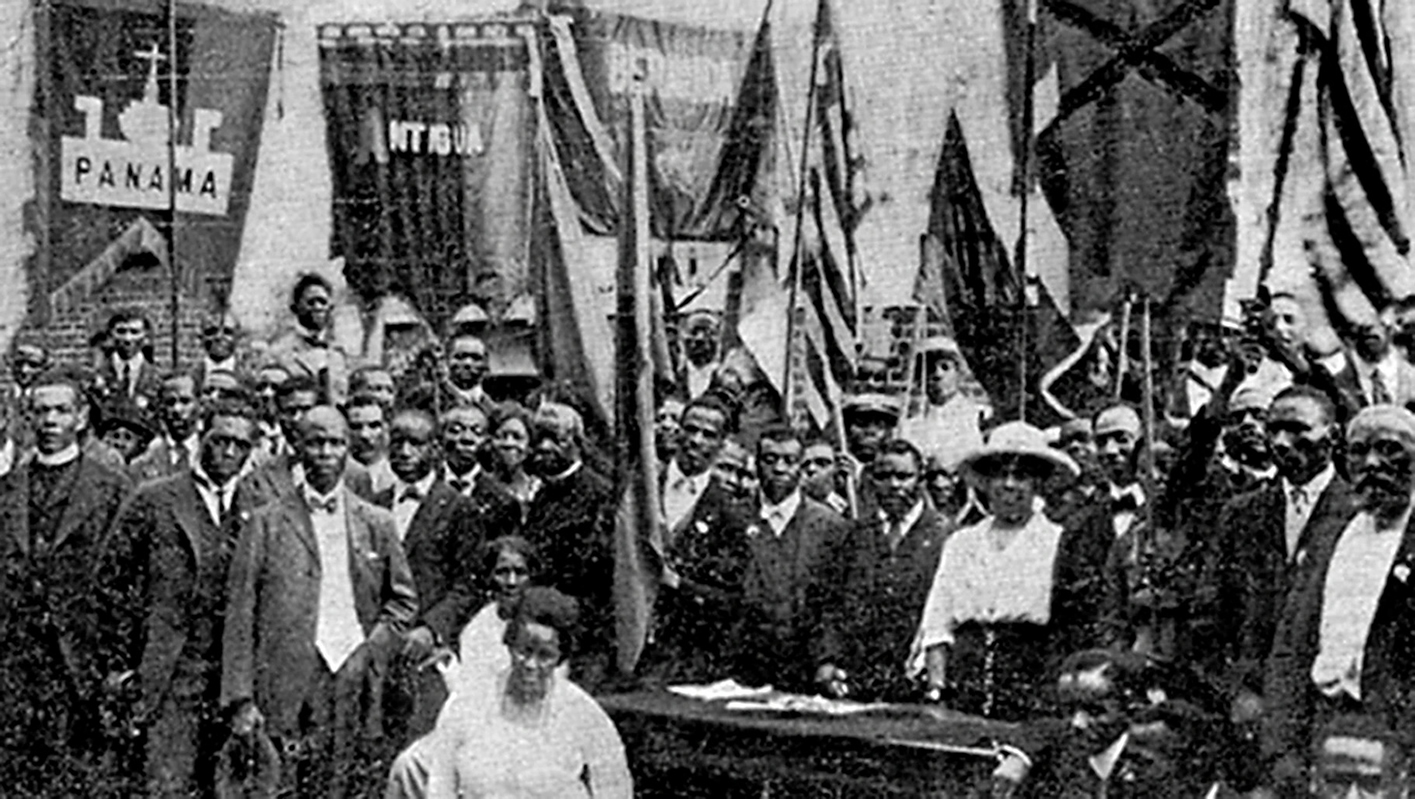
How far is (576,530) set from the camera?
269 inches

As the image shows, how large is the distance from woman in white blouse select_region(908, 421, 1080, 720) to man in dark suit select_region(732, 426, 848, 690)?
0.31 metres

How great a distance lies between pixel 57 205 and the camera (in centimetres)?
732

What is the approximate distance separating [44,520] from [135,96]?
1304 millimetres

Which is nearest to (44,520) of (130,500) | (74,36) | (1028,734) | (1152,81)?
(130,500)

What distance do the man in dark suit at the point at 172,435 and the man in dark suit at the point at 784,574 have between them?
1.75 m

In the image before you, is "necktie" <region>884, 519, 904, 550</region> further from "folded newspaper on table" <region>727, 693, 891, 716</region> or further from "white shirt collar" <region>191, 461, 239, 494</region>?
"white shirt collar" <region>191, 461, 239, 494</region>

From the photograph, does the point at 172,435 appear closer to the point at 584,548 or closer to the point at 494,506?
the point at 494,506

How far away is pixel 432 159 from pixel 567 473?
3.23 ft

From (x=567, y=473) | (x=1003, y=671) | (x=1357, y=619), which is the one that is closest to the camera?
(x=1357, y=619)

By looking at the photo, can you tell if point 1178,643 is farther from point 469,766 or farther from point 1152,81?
point 469,766

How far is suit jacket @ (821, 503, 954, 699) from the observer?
6512 millimetres

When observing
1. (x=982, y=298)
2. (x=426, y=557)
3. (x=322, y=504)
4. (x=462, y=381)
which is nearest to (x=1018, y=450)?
(x=982, y=298)

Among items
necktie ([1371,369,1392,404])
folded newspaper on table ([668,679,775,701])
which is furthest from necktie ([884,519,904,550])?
necktie ([1371,369,1392,404])

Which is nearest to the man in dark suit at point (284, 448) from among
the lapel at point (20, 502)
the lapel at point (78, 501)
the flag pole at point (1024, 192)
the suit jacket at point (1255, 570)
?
the lapel at point (78, 501)
